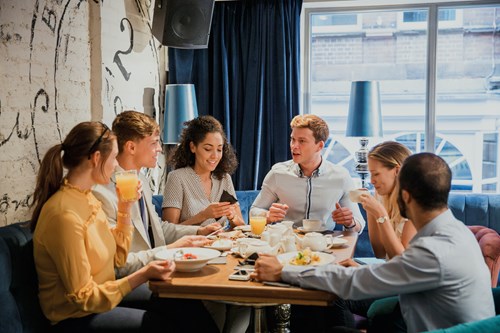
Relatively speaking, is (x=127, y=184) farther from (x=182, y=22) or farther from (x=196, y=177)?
(x=182, y=22)

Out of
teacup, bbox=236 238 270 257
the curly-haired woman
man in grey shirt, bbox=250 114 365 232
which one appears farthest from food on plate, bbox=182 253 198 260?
man in grey shirt, bbox=250 114 365 232

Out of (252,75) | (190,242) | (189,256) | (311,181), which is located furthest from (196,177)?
(252,75)

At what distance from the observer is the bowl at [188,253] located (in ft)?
7.10

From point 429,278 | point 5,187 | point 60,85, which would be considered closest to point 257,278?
point 429,278

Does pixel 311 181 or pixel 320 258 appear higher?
pixel 311 181

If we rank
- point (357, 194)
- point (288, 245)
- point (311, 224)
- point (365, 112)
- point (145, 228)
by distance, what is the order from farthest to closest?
point (365, 112) → point (311, 224) → point (145, 228) → point (357, 194) → point (288, 245)

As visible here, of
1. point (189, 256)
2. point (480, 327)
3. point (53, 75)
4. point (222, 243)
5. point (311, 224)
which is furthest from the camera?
point (53, 75)

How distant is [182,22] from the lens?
434 cm

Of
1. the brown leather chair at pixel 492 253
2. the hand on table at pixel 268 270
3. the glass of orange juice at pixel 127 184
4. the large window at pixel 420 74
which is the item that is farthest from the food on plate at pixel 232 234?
the large window at pixel 420 74

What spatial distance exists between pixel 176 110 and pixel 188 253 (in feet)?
7.74

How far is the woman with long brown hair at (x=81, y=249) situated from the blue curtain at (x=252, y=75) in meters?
2.71

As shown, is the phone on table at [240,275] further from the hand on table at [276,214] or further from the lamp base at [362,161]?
the lamp base at [362,161]

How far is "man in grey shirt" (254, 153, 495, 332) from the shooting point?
1.82 m

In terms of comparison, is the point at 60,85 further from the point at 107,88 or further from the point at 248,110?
the point at 248,110
